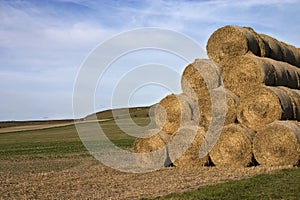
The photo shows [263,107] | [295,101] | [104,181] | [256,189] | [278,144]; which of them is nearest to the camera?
[256,189]

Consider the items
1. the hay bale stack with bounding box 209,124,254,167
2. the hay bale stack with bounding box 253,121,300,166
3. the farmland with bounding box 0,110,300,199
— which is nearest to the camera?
the farmland with bounding box 0,110,300,199

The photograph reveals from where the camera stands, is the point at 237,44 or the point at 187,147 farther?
the point at 237,44

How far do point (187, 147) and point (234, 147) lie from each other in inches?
65.2

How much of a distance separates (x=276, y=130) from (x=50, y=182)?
689cm

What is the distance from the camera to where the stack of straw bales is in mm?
12906

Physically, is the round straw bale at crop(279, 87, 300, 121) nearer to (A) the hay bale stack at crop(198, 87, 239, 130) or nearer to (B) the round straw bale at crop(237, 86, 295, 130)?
(B) the round straw bale at crop(237, 86, 295, 130)

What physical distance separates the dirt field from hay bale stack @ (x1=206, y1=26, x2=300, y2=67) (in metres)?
4.28

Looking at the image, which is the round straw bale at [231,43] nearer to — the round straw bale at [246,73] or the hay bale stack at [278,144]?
the round straw bale at [246,73]

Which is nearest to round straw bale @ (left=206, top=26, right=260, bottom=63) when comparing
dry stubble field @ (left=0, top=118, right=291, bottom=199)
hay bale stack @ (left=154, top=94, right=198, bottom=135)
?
hay bale stack @ (left=154, top=94, right=198, bottom=135)

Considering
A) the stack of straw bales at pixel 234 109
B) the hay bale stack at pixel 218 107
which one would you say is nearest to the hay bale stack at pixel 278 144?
the stack of straw bales at pixel 234 109

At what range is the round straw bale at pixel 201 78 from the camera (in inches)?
576

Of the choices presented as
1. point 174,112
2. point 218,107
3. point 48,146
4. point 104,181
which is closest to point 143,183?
point 104,181

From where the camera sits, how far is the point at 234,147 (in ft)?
43.5

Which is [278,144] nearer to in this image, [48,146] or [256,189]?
[256,189]
